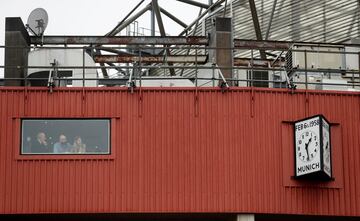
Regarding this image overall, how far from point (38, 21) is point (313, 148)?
15.9m

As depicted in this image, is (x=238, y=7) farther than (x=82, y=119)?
Yes

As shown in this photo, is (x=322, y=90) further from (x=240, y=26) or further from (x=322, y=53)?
(x=240, y=26)

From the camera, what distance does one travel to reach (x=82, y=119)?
3684 cm

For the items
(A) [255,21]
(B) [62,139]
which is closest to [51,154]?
(B) [62,139]

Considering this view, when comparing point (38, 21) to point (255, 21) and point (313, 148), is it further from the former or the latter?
point (313, 148)

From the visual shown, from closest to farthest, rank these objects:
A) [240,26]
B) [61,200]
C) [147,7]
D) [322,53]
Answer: [61,200], [322,53], [240,26], [147,7]

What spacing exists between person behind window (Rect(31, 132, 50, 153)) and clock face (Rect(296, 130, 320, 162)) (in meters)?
9.10

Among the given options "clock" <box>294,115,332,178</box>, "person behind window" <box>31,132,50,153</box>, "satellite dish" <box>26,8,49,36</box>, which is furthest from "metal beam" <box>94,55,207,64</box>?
"clock" <box>294,115,332,178</box>

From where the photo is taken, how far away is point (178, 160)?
3675cm

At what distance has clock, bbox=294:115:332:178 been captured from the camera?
35594mm

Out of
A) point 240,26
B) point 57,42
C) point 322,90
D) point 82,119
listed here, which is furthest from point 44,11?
point 240,26

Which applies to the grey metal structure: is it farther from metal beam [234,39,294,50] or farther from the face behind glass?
the face behind glass

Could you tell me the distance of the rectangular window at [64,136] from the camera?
36500mm

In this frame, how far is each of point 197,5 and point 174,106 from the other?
3090cm
